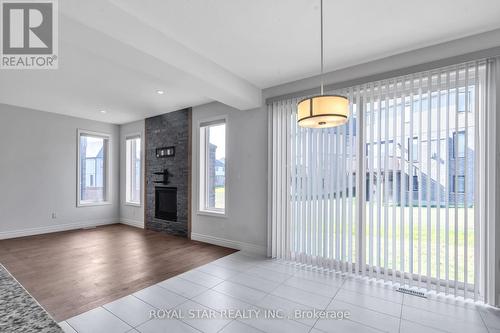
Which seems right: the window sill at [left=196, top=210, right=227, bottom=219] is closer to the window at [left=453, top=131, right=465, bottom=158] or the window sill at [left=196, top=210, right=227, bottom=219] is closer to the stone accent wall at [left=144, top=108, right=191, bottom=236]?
the stone accent wall at [left=144, top=108, right=191, bottom=236]

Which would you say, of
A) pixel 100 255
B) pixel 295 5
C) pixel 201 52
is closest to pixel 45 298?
pixel 100 255

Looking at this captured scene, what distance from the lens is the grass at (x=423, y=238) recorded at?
2.63 meters

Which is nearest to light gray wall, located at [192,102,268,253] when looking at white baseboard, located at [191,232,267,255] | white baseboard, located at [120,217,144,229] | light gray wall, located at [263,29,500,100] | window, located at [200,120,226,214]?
white baseboard, located at [191,232,267,255]

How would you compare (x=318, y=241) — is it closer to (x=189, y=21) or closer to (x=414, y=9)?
(x=414, y=9)

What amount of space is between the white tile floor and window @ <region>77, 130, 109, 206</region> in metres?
4.66

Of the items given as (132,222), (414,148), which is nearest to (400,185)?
(414,148)

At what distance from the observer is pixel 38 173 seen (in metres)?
5.47

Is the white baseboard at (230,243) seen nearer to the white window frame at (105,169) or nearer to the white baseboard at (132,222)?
the white baseboard at (132,222)

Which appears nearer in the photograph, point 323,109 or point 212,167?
point 323,109

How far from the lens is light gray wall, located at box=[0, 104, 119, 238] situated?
505 centimetres

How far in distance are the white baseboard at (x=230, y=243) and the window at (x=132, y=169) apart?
2622 millimetres

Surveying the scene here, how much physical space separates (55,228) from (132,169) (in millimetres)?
2156

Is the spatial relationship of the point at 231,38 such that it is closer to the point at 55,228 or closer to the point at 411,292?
the point at 411,292

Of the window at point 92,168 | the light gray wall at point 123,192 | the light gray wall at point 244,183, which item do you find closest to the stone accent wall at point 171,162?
the light gray wall at point 123,192
